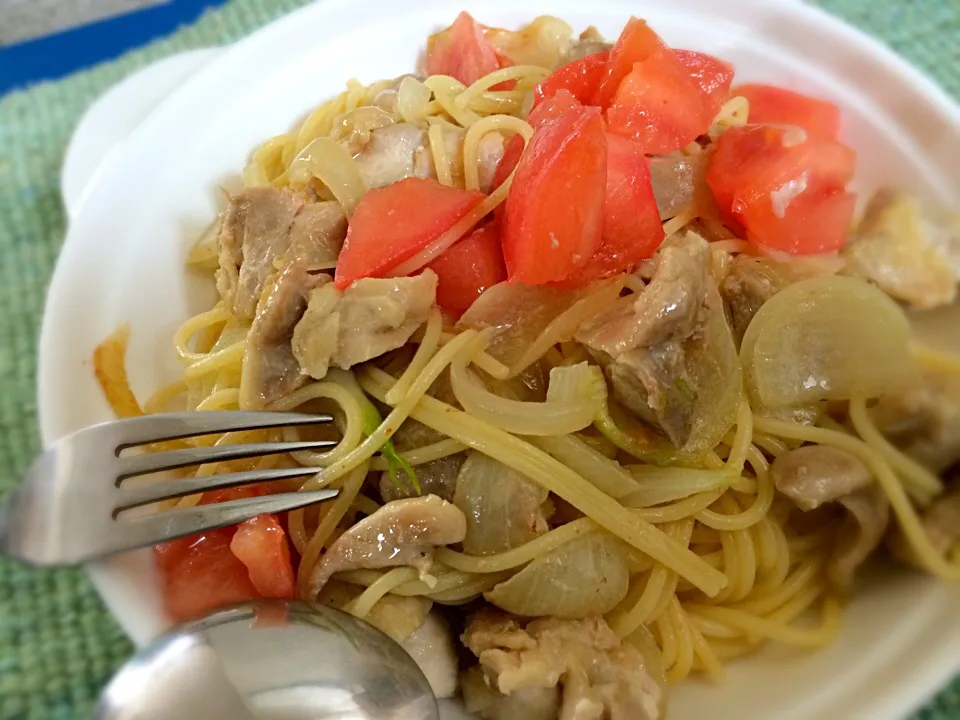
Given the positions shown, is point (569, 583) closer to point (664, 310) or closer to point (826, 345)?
point (664, 310)

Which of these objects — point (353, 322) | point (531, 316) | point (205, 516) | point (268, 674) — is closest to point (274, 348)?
point (353, 322)

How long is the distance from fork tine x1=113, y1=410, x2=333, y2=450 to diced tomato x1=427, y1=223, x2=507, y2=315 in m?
0.44

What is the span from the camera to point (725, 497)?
1958 mm

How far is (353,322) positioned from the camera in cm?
180

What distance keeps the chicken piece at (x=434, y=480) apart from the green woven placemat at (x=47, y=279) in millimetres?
814

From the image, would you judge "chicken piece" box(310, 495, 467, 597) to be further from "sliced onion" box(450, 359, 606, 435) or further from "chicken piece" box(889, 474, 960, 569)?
"chicken piece" box(889, 474, 960, 569)

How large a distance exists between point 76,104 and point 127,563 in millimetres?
2359

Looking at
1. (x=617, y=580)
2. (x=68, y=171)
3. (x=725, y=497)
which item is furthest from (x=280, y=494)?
(x=68, y=171)

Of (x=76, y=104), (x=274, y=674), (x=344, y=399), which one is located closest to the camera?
(x=274, y=674)

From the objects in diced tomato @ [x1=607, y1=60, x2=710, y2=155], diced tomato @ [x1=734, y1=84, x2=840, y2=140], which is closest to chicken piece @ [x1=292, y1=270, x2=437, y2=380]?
diced tomato @ [x1=607, y1=60, x2=710, y2=155]

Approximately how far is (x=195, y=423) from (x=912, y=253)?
1778mm

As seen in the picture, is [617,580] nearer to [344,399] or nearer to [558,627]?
[558,627]

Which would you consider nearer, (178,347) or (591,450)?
(591,450)

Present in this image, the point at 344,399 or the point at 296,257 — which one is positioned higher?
the point at 296,257
